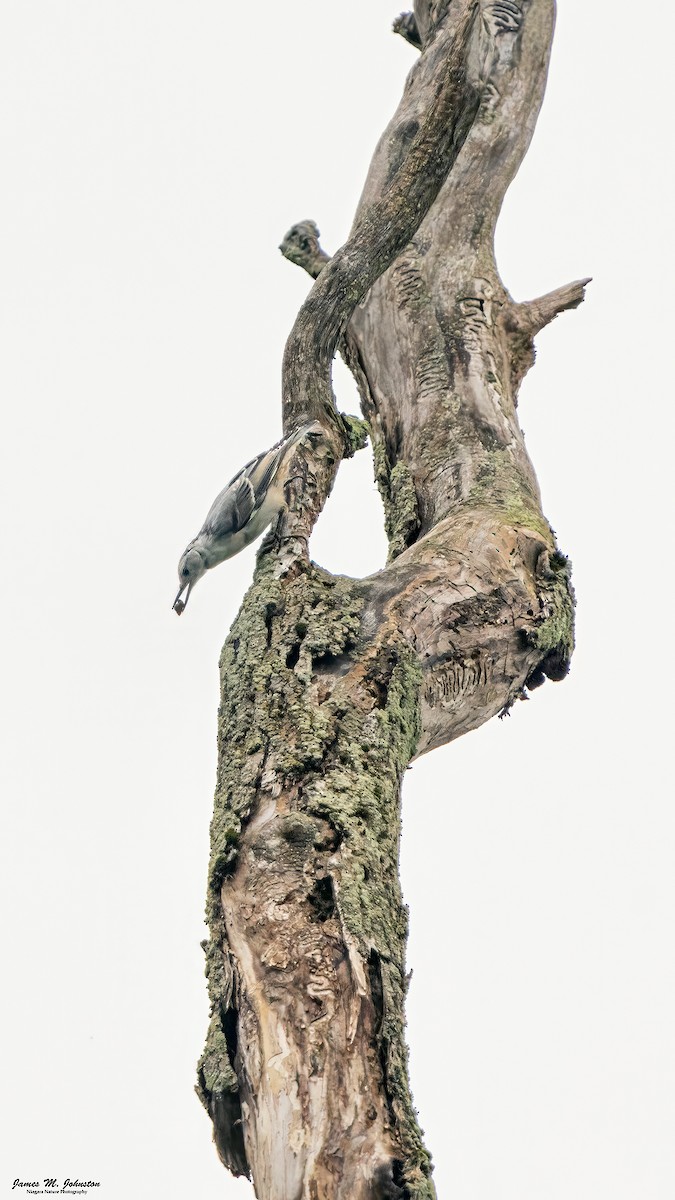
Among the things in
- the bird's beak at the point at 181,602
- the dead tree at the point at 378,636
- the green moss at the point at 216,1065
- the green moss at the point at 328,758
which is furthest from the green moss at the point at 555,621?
the green moss at the point at 216,1065

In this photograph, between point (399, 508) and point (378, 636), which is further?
point (399, 508)

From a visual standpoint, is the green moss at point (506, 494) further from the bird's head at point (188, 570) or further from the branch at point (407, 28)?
the branch at point (407, 28)

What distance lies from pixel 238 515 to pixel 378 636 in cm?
109

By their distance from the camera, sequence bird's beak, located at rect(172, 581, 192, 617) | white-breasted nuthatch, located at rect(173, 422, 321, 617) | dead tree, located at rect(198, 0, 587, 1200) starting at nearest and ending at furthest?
dead tree, located at rect(198, 0, 587, 1200), white-breasted nuthatch, located at rect(173, 422, 321, 617), bird's beak, located at rect(172, 581, 192, 617)

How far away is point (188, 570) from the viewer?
4.01 m

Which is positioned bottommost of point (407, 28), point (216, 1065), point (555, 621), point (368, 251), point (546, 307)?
point (216, 1065)

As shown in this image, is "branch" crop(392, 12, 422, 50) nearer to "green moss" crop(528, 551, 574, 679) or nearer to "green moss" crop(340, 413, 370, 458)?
"green moss" crop(340, 413, 370, 458)

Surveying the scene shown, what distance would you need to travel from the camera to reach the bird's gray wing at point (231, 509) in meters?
3.85

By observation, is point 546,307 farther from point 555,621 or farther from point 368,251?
point 555,621

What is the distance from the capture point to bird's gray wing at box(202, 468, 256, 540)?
3846 millimetres

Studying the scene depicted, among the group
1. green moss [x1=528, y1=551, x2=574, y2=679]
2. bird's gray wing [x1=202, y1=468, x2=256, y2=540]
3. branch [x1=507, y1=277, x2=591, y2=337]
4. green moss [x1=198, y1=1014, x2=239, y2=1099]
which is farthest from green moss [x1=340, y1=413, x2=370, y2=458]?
green moss [x1=198, y1=1014, x2=239, y2=1099]

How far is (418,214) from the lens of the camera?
368 cm

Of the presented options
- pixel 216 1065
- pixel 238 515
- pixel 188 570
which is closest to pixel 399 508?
pixel 238 515

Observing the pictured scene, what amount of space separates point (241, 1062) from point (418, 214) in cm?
236
